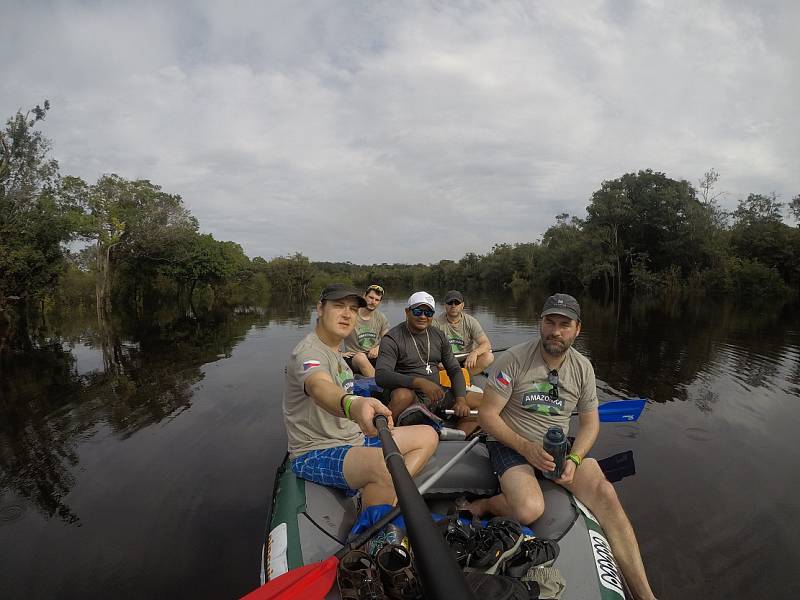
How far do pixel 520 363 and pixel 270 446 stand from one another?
3790 millimetres

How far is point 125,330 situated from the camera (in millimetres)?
16953

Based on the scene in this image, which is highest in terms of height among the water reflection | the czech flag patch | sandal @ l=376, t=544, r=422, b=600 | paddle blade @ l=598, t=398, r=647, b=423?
the czech flag patch

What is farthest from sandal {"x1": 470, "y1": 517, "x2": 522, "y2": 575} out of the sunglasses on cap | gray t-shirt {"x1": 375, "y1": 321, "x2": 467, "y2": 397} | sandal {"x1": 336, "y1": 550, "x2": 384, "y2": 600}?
the sunglasses on cap

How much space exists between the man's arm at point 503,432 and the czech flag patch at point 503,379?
0.09 metres

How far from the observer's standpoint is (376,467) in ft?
8.11

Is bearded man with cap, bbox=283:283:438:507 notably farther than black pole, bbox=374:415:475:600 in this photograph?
Yes

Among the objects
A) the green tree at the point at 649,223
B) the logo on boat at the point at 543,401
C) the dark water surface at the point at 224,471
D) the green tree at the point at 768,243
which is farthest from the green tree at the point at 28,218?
the green tree at the point at 768,243

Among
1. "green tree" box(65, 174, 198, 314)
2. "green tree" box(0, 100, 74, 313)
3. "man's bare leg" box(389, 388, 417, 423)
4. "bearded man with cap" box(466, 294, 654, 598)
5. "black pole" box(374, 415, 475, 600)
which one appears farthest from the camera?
"green tree" box(65, 174, 198, 314)

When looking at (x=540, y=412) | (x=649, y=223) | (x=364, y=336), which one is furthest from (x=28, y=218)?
(x=649, y=223)

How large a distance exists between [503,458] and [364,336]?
452 cm

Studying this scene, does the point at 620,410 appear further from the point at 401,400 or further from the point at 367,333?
the point at 367,333

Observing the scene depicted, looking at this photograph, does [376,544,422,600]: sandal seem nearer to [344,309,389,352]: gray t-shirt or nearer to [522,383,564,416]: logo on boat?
[522,383,564,416]: logo on boat

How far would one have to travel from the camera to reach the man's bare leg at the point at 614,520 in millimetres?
2436

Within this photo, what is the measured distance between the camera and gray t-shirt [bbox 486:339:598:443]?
2943 mm
